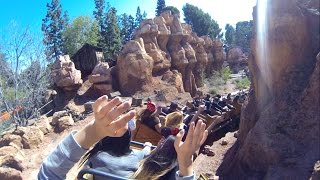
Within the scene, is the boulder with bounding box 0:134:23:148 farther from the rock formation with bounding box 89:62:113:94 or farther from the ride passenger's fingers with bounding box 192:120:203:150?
the ride passenger's fingers with bounding box 192:120:203:150

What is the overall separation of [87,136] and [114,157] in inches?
19.9

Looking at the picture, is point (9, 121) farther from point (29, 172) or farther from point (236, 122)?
point (236, 122)

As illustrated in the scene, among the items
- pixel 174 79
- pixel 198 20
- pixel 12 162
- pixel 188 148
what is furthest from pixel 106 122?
pixel 198 20

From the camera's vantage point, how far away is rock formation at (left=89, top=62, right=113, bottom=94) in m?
15.7

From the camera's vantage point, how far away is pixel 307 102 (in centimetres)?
388

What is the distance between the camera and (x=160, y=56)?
19.6m

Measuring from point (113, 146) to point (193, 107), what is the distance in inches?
325

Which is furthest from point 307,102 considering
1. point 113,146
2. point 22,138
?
point 22,138

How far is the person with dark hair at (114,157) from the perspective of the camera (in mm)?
1647

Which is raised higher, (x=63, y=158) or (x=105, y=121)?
(x=105, y=121)

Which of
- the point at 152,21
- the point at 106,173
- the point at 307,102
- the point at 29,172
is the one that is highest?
the point at 152,21

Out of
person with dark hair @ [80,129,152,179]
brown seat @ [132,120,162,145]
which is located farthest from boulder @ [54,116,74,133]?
person with dark hair @ [80,129,152,179]

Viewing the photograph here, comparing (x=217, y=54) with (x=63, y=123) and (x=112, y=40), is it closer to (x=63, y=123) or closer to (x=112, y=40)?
(x=112, y=40)

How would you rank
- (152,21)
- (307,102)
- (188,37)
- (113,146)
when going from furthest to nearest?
(188,37) < (152,21) < (307,102) < (113,146)
